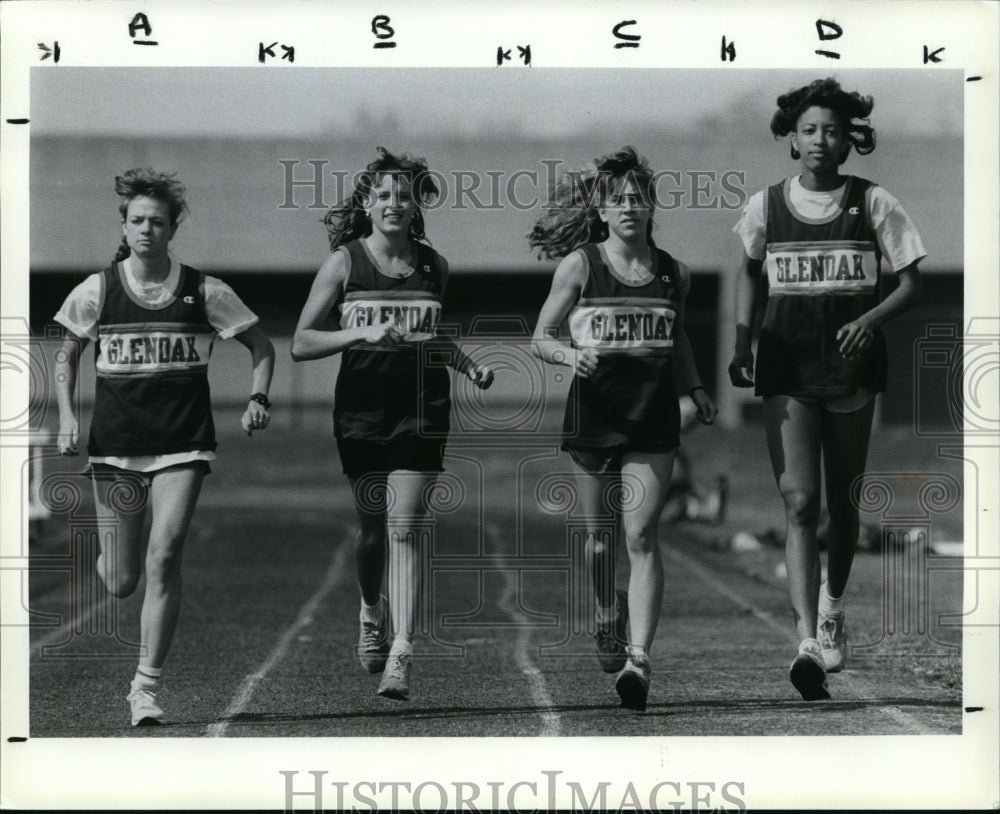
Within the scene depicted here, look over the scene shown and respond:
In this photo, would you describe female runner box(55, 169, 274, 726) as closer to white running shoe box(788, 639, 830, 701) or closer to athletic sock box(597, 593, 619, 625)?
athletic sock box(597, 593, 619, 625)

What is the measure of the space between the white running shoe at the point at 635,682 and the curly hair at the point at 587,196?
1662mm

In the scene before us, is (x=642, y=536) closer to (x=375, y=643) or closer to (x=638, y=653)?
(x=638, y=653)

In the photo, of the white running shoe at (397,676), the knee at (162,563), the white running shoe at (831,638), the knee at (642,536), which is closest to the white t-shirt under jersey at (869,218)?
the knee at (642,536)

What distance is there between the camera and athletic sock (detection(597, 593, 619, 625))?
7.00 metres

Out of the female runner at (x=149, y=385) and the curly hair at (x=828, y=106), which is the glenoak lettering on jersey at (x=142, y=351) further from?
the curly hair at (x=828, y=106)

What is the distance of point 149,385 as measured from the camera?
6.80 m

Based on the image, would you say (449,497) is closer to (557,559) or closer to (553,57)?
(557,559)

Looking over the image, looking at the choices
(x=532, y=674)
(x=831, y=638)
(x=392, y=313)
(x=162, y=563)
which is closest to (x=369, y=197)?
(x=392, y=313)

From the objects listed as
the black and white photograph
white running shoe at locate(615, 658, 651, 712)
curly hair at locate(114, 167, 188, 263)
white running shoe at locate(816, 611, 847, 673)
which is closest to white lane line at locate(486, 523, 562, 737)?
the black and white photograph

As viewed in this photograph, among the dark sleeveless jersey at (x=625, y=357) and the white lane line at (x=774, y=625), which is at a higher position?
the dark sleeveless jersey at (x=625, y=357)

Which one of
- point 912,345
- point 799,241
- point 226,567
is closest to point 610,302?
point 799,241

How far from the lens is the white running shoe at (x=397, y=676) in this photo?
6945 mm

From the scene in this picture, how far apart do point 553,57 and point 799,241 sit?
122 centimetres

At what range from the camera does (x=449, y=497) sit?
7047 mm
